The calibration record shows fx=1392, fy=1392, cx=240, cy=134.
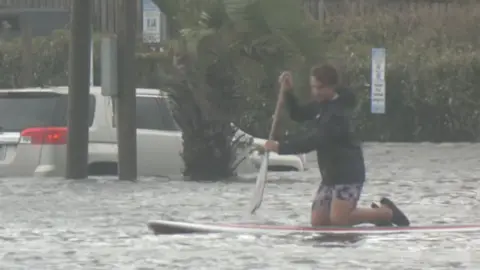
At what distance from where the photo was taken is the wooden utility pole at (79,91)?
54.9 ft

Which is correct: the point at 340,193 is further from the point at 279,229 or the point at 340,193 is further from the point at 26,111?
the point at 26,111

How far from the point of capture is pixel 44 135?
16.9 meters

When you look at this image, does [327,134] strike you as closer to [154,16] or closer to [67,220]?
[67,220]

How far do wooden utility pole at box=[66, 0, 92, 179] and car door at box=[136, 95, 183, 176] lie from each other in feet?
2.96

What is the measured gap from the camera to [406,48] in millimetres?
30484

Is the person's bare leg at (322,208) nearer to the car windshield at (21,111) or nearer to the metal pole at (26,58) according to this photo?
the car windshield at (21,111)

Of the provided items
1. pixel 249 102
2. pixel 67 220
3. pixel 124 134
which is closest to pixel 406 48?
pixel 249 102

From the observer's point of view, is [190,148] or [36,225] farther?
[190,148]

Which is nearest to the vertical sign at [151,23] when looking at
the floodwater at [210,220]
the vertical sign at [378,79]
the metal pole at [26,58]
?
the metal pole at [26,58]

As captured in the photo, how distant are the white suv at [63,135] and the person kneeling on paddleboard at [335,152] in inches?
244

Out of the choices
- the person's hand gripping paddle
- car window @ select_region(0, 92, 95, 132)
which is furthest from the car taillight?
the person's hand gripping paddle

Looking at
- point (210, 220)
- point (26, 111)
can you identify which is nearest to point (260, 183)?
point (210, 220)

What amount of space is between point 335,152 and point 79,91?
663 centimetres

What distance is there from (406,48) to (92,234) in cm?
1968
